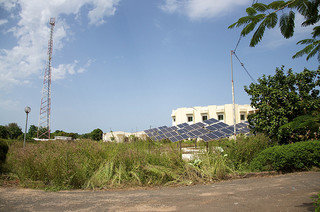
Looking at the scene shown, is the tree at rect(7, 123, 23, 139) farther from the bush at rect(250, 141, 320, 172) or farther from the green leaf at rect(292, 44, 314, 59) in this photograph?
the green leaf at rect(292, 44, 314, 59)

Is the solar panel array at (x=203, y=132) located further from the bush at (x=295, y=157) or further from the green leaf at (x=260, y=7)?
the green leaf at (x=260, y=7)

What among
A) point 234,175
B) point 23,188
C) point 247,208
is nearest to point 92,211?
point 247,208

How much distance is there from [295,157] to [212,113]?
1730 inches

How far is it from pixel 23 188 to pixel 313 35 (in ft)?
29.3

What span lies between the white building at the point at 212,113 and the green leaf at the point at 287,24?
4833 cm

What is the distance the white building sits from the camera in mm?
49875

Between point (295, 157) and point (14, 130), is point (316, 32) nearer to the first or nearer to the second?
point (295, 157)

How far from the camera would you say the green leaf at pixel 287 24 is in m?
2.45

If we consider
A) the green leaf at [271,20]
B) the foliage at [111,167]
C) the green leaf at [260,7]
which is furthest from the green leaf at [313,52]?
the foliage at [111,167]

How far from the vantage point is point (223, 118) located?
51.1 m

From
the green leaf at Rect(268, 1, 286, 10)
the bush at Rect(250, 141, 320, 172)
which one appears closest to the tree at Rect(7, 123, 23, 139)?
the bush at Rect(250, 141, 320, 172)

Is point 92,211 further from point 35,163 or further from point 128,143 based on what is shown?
point 128,143

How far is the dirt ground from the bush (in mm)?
1768

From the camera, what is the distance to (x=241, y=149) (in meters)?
10.0
